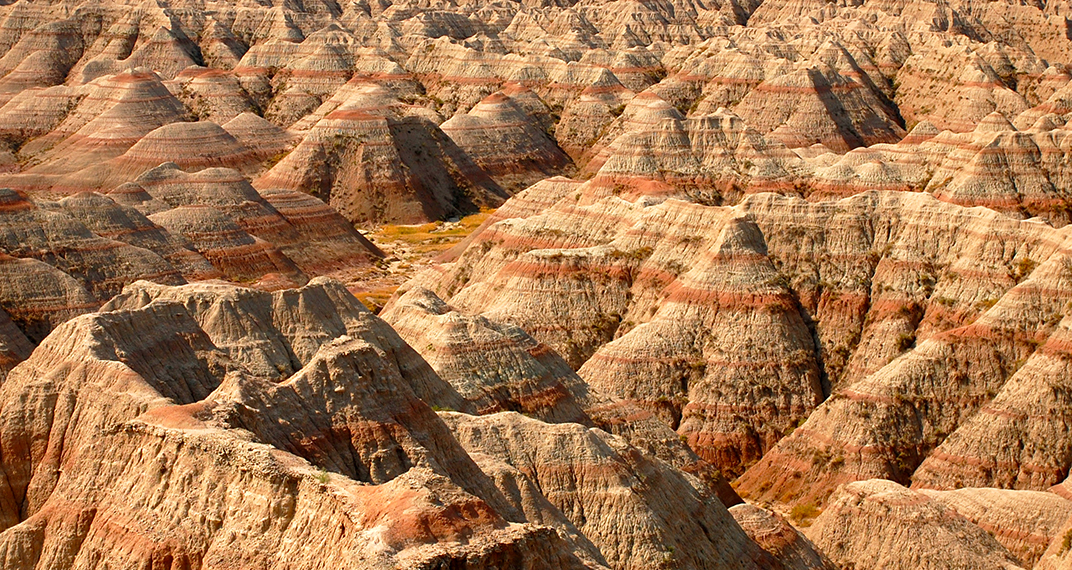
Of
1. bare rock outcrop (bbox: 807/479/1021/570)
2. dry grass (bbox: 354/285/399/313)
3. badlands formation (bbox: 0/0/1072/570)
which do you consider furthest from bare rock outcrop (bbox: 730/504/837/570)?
dry grass (bbox: 354/285/399/313)

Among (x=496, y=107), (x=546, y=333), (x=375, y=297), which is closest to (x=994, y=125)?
(x=375, y=297)

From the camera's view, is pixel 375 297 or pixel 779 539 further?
pixel 375 297

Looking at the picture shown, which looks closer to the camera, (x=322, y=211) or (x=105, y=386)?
(x=105, y=386)

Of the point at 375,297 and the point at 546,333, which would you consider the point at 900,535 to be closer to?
the point at 546,333

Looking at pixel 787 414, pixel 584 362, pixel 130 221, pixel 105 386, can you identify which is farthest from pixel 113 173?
pixel 105 386

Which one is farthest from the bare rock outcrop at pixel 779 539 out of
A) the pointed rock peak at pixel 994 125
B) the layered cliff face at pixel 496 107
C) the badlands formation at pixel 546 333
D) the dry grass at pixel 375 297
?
Answer: the pointed rock peak at pixel 994 125

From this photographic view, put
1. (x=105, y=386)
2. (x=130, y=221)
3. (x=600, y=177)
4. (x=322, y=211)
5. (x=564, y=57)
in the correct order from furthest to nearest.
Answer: (x=564, y=57) < (x=322, y=211) < (x=600, y=177) < (x=130, y=221) < (x=105, y=386)

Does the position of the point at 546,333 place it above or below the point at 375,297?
above

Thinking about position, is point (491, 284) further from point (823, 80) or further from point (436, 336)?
point (823, 80)
